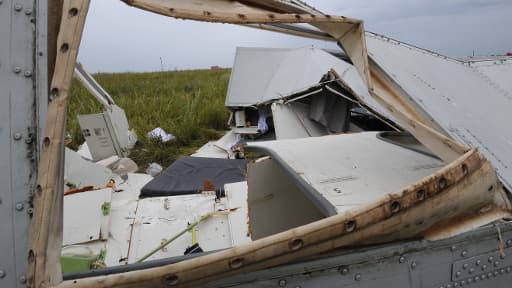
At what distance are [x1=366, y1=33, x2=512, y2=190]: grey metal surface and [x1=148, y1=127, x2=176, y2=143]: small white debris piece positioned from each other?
570cm

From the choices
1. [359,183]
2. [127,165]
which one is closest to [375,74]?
[359,183]

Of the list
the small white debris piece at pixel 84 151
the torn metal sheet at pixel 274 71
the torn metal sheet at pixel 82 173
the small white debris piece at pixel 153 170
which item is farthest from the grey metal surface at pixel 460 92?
the small white debris piece at pixel 84 151

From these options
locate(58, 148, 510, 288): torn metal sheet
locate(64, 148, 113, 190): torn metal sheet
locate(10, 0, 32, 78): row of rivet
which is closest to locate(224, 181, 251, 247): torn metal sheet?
locate(64, 148, 113, 190): torn metal sheet

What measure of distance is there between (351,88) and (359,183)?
3447 mm

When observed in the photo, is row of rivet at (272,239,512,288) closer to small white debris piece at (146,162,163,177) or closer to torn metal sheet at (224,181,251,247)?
torn metal sheet at (224,181,251,247)

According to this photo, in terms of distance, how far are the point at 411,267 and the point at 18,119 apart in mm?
1470

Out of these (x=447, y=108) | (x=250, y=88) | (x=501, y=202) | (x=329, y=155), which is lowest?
(x=501, y=202)

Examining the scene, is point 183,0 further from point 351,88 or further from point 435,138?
point 351,88

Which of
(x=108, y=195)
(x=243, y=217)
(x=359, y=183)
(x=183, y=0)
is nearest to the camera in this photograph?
(x=183, y=0)

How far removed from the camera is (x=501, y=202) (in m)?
1.51

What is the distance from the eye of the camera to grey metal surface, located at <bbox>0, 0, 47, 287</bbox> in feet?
3.82

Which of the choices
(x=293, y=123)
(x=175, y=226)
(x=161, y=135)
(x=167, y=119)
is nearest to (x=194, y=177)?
(x=175, y=226)

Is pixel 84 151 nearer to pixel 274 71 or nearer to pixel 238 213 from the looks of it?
pixel 274 71

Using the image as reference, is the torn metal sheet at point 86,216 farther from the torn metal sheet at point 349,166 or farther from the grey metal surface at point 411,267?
the grey metal surface at point 411,267
